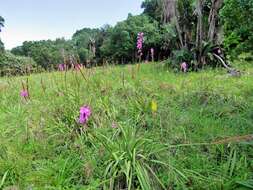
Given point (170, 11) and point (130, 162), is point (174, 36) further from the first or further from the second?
point (130, 162)

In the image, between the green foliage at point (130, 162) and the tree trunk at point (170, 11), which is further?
the tree trunk at point (170, 11)

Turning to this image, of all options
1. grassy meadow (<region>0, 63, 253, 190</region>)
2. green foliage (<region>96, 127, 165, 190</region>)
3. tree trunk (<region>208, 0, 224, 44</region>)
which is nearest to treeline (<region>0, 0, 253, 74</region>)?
tree trunk (<region>208, 0, 224, 44</region>)

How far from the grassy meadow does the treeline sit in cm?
74

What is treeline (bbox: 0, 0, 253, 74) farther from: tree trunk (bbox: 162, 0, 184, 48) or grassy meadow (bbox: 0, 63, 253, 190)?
grassy meadow (bbox: 0, 63, 253, 190)

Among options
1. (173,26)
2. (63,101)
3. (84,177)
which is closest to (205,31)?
(173,26)

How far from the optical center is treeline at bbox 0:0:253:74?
14.4 feet

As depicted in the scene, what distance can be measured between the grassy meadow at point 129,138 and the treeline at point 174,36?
0.74 m

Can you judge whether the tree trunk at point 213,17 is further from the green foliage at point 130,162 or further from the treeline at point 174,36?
the green foliage at point 130,162

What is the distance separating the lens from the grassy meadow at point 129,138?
202 centimetres

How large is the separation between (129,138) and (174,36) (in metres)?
5.32

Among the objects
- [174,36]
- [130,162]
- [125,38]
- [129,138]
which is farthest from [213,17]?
[130,162]

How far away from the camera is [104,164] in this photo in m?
2.15

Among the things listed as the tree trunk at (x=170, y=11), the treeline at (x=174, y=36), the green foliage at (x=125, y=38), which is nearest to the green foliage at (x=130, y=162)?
the treeline at (x=174, y=36)

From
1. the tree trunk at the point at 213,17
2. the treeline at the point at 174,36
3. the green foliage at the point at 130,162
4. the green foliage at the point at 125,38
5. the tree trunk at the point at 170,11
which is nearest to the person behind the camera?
the green foliage at the point at 130,162
